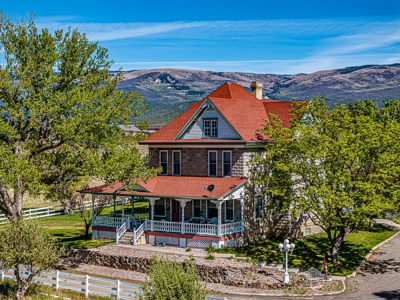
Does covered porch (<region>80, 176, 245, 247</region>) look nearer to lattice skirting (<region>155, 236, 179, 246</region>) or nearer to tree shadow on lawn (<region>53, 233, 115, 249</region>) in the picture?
lattice skirting (<region>155, 236, 179, 246</region>)

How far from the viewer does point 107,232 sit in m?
37.9

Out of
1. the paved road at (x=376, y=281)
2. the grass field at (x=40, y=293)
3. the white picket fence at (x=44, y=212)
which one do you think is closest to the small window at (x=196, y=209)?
the paved road at (x=376, y=281)

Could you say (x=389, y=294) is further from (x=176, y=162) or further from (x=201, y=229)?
(x=176, y=162)

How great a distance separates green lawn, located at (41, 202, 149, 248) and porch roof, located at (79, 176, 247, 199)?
3.65 metres

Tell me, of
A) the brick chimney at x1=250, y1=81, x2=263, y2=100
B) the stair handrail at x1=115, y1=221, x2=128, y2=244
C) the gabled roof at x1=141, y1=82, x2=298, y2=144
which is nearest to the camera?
the stair handrail at x1=115, y1=221, x2=128, y2=244

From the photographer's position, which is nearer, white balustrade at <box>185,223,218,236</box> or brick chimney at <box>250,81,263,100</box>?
white balustrade at <box>185,223,218,236</box>

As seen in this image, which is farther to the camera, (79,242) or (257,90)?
(257,90)

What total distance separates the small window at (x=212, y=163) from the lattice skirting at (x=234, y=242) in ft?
16.1

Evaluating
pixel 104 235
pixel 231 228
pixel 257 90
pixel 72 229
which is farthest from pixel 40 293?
pixel 257 90

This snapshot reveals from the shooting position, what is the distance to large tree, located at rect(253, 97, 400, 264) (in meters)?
28.9

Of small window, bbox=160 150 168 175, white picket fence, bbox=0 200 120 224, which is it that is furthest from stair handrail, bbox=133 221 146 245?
white picket fence, bbox=0 200 120 224

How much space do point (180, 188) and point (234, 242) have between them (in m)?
5.12

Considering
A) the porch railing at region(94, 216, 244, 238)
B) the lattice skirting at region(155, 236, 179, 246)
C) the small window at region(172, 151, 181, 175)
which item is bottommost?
the lattice skirting at region(155, 236, 179, 246)

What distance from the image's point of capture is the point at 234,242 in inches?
1373
